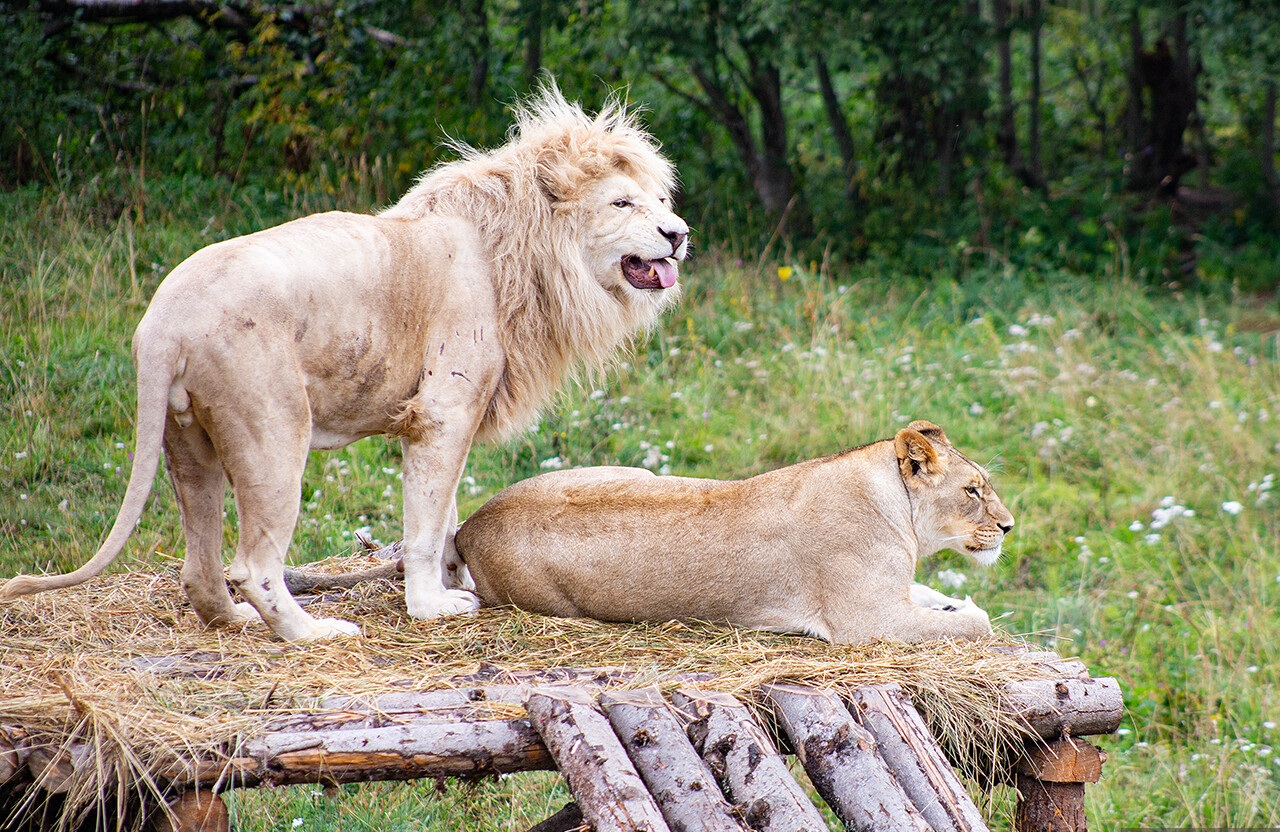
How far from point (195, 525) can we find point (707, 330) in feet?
17.2

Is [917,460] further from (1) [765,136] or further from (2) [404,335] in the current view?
(1) [765,136]

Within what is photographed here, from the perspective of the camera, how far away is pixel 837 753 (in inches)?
132

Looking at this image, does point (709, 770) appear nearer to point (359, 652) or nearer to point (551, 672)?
point (551, 672)

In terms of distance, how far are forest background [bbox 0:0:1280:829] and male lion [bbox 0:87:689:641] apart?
3.19ft

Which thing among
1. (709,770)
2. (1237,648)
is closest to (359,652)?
(709,770)

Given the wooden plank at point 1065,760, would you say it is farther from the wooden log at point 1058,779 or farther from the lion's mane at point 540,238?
the lion's mane at point 540,238

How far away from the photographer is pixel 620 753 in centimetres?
316

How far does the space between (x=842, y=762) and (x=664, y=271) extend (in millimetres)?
1928

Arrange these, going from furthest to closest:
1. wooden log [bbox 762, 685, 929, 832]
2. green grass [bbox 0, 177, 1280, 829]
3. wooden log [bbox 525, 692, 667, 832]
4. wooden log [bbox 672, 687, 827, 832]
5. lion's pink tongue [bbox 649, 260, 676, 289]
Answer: green grass [bbox 0, 177, 1280, 829], lion's pink tongue [bbox 649, 260, 676, 289], wooden log [bbox 762, 685, 929, 832], wooden log [bbox 672, 687, 827, 832], wooden log [bbox 525, 692, 667, 832]

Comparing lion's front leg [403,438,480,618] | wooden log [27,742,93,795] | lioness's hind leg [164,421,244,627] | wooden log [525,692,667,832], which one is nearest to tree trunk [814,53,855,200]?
lion's front leg [403,438,480,618]

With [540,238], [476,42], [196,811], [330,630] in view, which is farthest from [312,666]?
[476,42]

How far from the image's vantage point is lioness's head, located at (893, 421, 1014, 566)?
4348mm

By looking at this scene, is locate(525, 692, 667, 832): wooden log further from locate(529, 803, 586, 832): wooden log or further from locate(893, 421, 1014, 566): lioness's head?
locate(893, 421, 1014, 566): lioness's head

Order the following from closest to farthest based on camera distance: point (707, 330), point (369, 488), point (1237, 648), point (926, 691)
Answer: point (926, 691), point (1237, 648), point (369, 488), point (707, 330)
